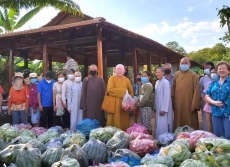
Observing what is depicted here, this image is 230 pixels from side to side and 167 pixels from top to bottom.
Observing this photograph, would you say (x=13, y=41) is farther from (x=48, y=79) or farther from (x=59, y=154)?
(x=59, y=154)

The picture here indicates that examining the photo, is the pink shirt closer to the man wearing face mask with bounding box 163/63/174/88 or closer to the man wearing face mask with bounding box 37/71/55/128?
the man wearing face mask with bounding box 37/71/55/128

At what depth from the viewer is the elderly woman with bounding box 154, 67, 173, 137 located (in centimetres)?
564

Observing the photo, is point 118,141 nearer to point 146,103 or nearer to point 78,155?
point 78,155

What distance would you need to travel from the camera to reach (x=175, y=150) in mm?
3523

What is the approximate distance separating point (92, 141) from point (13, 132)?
173cm

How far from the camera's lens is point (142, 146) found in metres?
4.09

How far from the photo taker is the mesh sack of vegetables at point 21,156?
3.36 meters

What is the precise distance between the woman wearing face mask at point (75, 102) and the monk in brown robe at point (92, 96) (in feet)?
0.78

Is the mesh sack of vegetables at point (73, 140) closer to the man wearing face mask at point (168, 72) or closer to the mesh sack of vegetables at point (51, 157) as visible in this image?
the mesh sack of vegetables at point (51, 157)

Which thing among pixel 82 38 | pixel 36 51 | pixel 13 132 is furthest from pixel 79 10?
pixel 13 132

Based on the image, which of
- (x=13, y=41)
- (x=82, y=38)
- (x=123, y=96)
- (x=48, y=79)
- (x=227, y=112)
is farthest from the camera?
(x=13, y=41)

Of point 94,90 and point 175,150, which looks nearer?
point 175,150

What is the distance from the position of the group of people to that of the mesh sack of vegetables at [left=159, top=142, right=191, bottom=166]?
3.46ft

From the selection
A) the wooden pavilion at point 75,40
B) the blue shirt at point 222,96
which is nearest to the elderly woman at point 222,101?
the blue shirt at point 222,96
